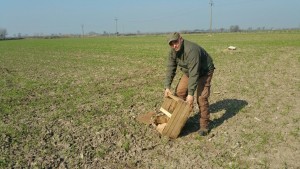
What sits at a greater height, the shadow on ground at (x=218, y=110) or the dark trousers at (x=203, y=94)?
the dark trousers at (x=203, y=94)

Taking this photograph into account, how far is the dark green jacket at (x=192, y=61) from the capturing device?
6398mm

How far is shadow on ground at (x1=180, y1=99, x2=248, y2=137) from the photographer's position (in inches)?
301

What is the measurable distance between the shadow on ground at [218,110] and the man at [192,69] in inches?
18.6

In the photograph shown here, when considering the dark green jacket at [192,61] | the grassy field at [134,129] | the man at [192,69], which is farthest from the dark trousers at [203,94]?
the grassy field at [134,129]

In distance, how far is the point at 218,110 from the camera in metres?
9.02

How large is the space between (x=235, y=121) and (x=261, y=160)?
2121 millimetres

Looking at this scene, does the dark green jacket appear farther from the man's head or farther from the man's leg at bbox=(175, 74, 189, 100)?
the man's leg at bbox=(175, 74, 189, 100)

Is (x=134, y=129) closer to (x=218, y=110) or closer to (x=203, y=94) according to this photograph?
(x=203, y=94)

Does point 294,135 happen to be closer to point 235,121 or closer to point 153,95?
point 235,121

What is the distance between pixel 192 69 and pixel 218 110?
9.68 feet

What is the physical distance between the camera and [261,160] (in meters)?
6.04

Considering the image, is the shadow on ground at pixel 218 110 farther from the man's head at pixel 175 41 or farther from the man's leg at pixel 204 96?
the man's head at pixel 175 41

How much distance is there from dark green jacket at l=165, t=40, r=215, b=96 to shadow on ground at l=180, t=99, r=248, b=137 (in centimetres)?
134

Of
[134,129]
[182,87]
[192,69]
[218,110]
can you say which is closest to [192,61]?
[192,69]
